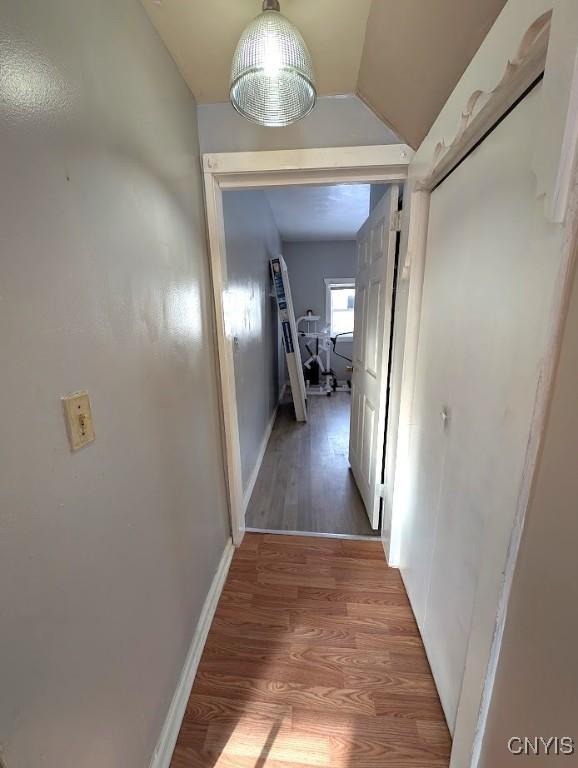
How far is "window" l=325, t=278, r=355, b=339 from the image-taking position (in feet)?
17.5

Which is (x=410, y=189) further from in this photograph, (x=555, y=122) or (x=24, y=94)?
(x=24, y=94)

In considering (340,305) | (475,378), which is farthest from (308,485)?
(340,305)

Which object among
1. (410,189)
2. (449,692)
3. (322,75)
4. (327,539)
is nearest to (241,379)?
(327,539)

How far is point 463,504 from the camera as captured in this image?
955mm

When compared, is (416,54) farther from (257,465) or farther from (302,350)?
(302,350)

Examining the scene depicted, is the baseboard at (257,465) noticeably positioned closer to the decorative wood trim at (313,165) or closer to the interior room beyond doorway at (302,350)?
the interior room beyond doorway at (302,350)

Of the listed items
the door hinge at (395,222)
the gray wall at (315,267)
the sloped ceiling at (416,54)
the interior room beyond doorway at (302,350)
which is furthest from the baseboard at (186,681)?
the gray wall at (315,267)

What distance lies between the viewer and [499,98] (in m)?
0.71

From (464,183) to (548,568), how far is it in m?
1.07

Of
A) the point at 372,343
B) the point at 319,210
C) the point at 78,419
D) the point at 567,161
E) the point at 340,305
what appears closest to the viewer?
the point at 567,161

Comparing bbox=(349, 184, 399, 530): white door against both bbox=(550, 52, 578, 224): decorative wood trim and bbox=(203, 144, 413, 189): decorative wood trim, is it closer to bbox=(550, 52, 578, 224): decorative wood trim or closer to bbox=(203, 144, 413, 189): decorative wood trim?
bbox=(203, 144, 413, 189): decorative wood trim

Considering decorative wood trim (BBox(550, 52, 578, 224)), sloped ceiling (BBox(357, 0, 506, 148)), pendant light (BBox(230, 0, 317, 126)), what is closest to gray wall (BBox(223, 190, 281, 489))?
pendant light (BBox(230, 0, 317, 126))

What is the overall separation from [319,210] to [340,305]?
7.06 feet

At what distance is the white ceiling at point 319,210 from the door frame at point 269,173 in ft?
3.42
